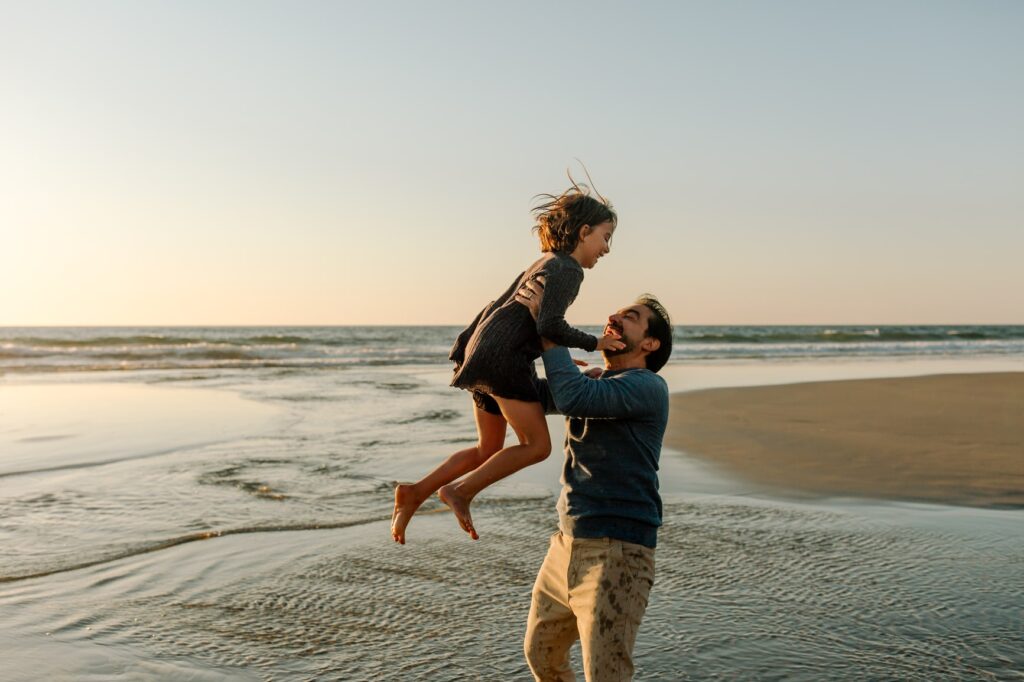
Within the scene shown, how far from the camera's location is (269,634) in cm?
394

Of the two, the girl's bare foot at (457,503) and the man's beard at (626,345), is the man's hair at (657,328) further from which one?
the girl's bare foot at (457,503)

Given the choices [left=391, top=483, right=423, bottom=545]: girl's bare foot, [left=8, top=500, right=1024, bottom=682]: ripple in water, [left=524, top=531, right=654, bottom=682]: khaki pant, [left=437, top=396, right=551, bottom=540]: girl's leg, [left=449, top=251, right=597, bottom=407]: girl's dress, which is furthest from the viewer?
[left=8, top=500, right=1024, bottom=682]: ripple in water

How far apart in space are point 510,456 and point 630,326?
0.71 metres

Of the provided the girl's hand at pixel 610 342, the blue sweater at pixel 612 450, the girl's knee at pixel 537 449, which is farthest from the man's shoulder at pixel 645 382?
the girl's knee at pixel 537 449

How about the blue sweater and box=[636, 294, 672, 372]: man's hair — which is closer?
the blue sweater

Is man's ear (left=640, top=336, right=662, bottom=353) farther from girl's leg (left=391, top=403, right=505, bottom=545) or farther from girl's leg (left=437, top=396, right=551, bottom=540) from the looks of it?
girl's leg (left=391, top=403, right=505, bottom=545)

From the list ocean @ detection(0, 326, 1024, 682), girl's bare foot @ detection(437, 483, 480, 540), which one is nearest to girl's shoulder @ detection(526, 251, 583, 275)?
girl's bare foot @ detection(437, 483, 480, 540)

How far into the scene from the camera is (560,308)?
3.00 meters

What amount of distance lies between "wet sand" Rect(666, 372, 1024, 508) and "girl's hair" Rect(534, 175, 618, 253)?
4.65 m

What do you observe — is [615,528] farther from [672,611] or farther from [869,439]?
[869,439]

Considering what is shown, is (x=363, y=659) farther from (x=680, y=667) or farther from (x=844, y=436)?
(x=844, y=436)

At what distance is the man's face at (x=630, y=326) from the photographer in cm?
289

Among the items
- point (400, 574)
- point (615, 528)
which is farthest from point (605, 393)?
point (400, 574)

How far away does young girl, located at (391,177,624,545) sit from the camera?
3031 millimetres
